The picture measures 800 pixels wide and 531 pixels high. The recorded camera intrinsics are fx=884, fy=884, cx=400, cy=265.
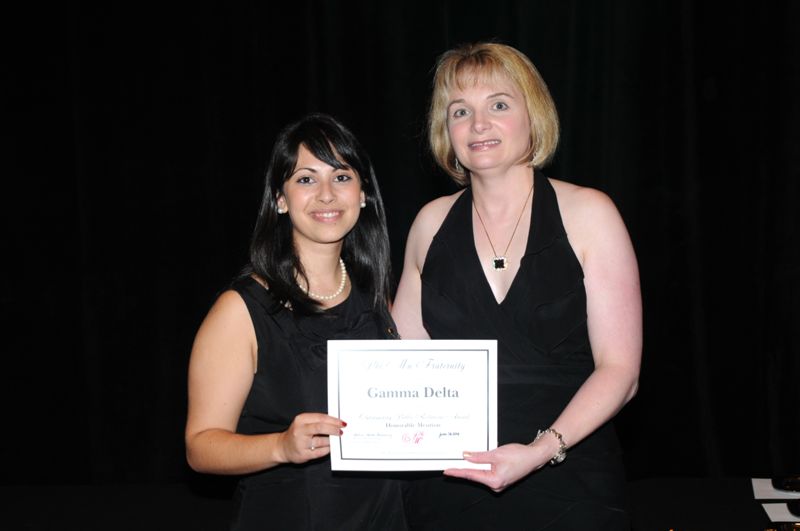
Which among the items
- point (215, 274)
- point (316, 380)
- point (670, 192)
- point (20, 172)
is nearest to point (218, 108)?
point (215, 274)

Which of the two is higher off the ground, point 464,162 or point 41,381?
point 464,162

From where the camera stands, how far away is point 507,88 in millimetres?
2393

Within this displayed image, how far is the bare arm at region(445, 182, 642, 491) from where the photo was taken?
2.23m

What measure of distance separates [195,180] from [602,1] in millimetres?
2185

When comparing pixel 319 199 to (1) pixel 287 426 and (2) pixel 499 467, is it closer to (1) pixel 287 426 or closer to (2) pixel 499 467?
(1) pixel 287 426

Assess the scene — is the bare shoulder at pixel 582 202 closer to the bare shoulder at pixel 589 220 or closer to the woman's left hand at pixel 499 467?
the bare shoulder at pixel 589 220

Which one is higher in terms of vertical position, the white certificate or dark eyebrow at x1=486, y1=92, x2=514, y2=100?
dark eyebrow at x1=486, y1=92, x2=514, y2=100

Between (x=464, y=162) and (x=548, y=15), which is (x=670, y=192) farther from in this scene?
(x=464, y=162)

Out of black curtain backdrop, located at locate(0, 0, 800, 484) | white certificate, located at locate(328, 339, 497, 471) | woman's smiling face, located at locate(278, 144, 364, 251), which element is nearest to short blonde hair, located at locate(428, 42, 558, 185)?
woman's smiling face, located at locate(278, 144, 364, 251)

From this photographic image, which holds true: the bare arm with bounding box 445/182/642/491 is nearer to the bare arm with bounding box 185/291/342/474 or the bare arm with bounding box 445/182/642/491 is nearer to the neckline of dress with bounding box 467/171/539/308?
the neckline of dress with bounding box 467/171/539/308

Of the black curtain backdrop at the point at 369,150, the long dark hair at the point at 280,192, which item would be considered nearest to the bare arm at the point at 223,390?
the long dark hair at the point at 280,192

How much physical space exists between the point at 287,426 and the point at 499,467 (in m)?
0.54

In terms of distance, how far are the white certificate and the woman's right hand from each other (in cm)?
5

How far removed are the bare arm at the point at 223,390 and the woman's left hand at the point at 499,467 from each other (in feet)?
1.48
